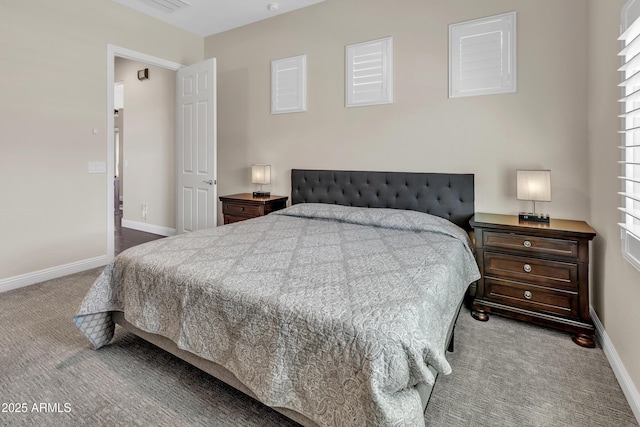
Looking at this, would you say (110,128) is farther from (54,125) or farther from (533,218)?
(533,218)

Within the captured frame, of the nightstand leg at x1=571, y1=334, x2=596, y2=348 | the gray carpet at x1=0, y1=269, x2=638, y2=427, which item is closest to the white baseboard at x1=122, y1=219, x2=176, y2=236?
the gray carpet at x1=0, y1=269, x2=638, y2=427

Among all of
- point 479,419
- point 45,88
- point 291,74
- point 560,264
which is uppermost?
point 291,74

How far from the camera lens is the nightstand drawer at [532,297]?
2238mm

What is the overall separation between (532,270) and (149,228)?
5387mm

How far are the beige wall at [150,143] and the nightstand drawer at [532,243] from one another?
4.49 metres

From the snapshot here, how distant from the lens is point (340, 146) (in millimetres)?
3586

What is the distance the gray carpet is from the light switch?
184cm

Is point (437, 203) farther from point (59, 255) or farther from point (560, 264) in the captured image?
point (59, 255)

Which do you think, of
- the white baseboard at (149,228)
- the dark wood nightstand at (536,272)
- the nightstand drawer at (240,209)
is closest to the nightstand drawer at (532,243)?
the dark wood nightstand at (536,272)

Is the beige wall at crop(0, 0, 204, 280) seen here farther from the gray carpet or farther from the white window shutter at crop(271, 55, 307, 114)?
the white window shutter at crop(271, 55, 307, 114)

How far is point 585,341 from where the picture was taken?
213cm

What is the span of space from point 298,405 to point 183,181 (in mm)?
3881

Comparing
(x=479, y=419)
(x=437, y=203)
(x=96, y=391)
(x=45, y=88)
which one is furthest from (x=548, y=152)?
(x=45, y=88)

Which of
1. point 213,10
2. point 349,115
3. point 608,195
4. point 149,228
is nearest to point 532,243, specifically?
point 608,195
